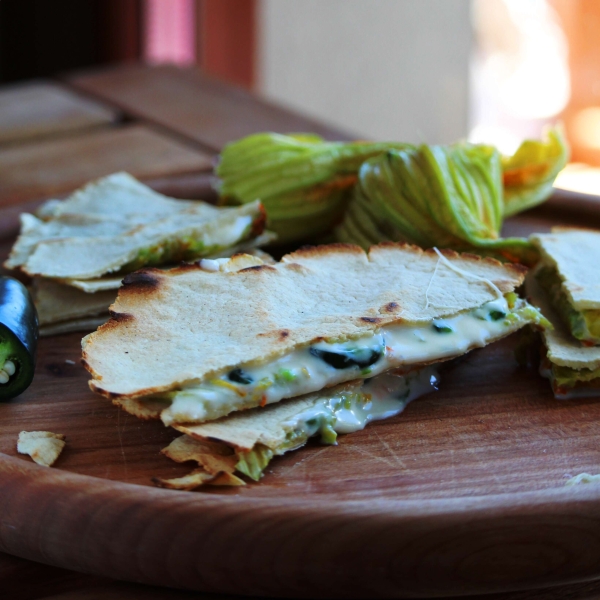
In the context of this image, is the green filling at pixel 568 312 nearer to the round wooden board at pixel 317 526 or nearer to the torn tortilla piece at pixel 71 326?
the round wooden board at pixel 317 526

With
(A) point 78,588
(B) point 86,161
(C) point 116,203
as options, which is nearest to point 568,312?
(A) point 78,588

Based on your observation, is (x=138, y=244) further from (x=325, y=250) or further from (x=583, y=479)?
(x=583, y=479)

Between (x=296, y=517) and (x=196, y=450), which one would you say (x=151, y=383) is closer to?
(x=196, y=450)

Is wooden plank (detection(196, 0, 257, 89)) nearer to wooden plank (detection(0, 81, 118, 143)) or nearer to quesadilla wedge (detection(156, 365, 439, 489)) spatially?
wooden plank (detection(0, 81, 118, 143))

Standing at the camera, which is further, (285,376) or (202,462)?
(285,376)

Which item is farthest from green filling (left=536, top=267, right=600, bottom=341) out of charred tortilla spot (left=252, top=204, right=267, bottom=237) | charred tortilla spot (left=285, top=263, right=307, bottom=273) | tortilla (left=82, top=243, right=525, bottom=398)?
charred tortilla spot (left=252, top=204, right=267, bottom=237)
